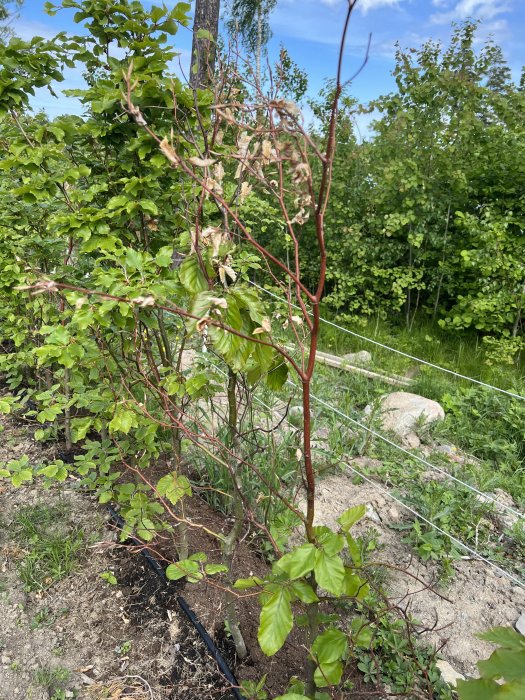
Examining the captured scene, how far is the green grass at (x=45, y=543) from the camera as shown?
7.80ft

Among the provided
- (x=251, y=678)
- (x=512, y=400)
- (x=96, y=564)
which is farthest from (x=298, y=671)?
(x=512, y=400)

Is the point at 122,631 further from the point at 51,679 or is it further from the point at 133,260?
the point at 133,260

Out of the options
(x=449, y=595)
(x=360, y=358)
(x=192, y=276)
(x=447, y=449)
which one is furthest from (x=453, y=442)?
(x=192, y=276)

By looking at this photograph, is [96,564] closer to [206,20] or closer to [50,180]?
[50,180]

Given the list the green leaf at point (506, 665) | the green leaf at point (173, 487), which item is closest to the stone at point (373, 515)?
the green leaf at point (173, 487)

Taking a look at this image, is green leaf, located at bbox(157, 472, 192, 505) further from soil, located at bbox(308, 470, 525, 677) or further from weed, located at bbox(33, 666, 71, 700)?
soil, located at bbox(308, 470, 525, 677)

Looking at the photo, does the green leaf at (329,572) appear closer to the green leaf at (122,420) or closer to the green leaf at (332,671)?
the green leaf at (332,671)

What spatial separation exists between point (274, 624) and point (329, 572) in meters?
0.20

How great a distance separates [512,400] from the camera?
4234 millimetres

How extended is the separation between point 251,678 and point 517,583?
156 cm

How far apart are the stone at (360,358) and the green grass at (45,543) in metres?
3.15

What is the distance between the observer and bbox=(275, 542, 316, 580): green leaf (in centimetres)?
112

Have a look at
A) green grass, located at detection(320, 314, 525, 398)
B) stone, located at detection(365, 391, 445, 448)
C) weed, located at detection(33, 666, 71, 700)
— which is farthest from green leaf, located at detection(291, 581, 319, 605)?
green grass, located at detection(320, 314, 525, 398)

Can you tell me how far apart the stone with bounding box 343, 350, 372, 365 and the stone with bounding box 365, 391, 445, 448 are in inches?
30.8
